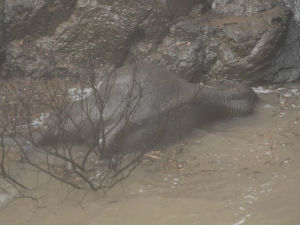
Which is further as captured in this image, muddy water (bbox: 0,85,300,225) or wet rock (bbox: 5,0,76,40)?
wet rock (bbox: 5,0,76,40)

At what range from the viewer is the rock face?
6.95 m

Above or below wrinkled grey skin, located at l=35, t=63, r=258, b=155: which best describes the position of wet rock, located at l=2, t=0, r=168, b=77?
above

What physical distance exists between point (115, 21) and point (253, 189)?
156 inches

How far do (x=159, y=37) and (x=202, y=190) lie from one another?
3.53 metres

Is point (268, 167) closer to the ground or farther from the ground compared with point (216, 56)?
closer to the ground

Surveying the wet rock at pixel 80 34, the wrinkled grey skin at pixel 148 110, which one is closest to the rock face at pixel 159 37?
the wet rock at pixel 80 34

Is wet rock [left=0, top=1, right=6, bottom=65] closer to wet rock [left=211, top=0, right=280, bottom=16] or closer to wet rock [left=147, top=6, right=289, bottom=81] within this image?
wet rock [left=147, top=6, right=289, bottom=81]

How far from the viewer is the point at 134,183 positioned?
4.49 metres

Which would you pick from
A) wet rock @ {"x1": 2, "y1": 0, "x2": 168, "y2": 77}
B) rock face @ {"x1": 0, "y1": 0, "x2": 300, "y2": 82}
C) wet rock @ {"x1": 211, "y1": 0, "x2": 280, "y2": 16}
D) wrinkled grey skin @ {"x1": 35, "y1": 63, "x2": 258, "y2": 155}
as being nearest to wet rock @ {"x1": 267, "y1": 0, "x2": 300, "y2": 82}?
rock face @ {"x1": 0, "y1": 0, "x2": 300, "y2": 82}

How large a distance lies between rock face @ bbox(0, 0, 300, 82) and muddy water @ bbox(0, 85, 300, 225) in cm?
172

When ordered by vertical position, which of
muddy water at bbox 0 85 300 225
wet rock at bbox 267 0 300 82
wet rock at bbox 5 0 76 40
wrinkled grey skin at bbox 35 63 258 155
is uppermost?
wet rock at bbox 5 0 76 40

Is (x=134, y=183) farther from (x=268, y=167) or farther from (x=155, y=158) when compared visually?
(x=268, y=167)

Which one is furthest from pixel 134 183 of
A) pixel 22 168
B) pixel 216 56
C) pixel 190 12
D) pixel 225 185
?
pixel 190 12

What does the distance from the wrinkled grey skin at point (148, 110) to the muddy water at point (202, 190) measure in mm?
260
